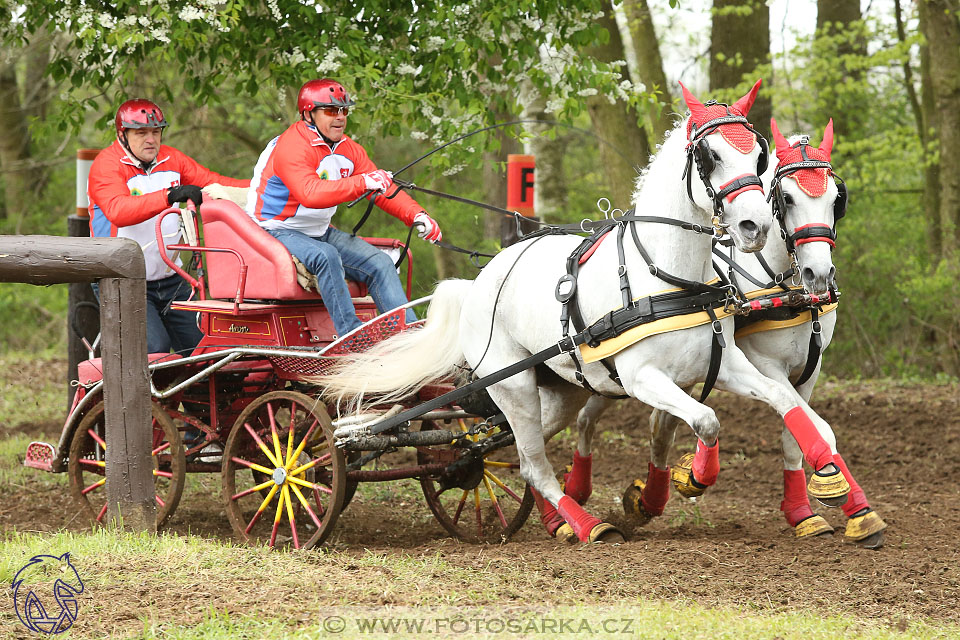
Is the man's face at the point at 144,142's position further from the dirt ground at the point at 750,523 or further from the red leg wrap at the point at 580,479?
the red leg wrap at the point at 580,479

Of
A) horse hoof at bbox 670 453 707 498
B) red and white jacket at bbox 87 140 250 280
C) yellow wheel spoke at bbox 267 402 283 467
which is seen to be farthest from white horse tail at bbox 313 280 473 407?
red and white jacket at bbox 87 140 250 280

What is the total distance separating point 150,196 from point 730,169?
3.23 m

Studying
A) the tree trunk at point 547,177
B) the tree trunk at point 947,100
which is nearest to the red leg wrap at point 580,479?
the tree trunk at point 547,177

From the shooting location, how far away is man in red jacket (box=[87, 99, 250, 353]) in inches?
231

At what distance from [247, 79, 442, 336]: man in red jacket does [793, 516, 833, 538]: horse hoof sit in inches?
94.6

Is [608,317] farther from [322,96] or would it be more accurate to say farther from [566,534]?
[322,96]

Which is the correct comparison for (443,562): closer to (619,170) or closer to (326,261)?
(326,261)

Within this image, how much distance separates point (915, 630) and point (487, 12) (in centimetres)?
517

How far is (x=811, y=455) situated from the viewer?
4473 millimetres

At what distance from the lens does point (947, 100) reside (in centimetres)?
1152

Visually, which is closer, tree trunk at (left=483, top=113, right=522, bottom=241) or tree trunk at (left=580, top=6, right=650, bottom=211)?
tree trunk at (left=580, top=6, right=650, bottom=211)

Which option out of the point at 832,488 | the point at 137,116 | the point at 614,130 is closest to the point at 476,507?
the point at 832,488

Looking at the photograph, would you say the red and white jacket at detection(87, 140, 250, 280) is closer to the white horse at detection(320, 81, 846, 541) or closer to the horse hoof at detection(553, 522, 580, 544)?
the white horse at detection(320, 81, 846, 541)

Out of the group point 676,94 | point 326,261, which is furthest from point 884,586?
point 676,94
